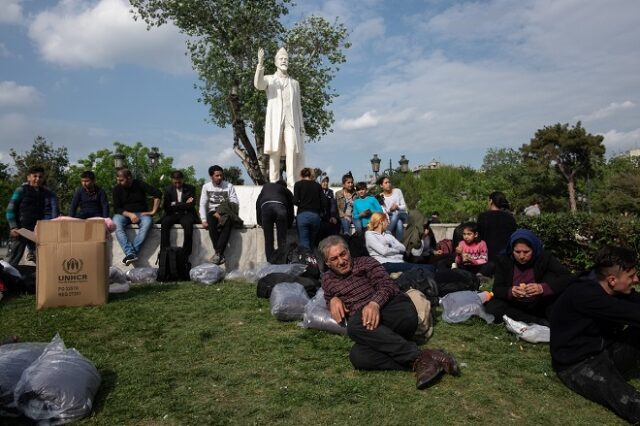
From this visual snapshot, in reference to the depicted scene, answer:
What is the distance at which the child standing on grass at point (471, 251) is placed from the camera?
7.55 meters

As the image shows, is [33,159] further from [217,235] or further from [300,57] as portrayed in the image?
[217,235]

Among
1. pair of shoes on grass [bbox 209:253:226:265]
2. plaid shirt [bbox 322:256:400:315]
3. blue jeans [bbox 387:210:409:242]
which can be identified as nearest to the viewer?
plaid shirt [bbox 322:256:400:315]

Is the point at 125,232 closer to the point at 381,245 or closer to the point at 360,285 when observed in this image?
the point at 381,245

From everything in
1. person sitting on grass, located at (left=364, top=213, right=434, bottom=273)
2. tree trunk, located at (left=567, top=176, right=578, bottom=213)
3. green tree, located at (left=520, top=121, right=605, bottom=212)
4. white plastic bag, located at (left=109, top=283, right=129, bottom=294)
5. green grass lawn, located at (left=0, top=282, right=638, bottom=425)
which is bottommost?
green grass lawn, located at (left=0, top=282, right=638, bottom=425)

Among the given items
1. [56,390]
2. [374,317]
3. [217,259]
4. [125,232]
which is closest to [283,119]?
[217,259]

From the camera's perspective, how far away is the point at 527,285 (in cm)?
486

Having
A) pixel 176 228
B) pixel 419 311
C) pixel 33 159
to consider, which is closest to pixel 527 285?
pixel 419 311

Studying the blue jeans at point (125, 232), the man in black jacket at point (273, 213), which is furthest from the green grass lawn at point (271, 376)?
the man in black jacket at point (273, 213)

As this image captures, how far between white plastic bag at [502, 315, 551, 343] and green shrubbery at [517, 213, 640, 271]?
4761 millimetres

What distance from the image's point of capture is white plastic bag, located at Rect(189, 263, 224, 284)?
7.72 metres

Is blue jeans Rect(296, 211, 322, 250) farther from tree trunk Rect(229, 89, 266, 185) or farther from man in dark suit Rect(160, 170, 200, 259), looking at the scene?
tree trunk Rect(229, 89, 266, 185)

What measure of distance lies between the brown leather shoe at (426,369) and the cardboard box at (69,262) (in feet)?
12.4

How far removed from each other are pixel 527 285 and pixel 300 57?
69.6ft

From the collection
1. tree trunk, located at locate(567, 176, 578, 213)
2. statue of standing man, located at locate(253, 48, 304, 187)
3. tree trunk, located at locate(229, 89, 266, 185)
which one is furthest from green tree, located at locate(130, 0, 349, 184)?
tree trunk, located at locate(567, 176, 578, 213)
